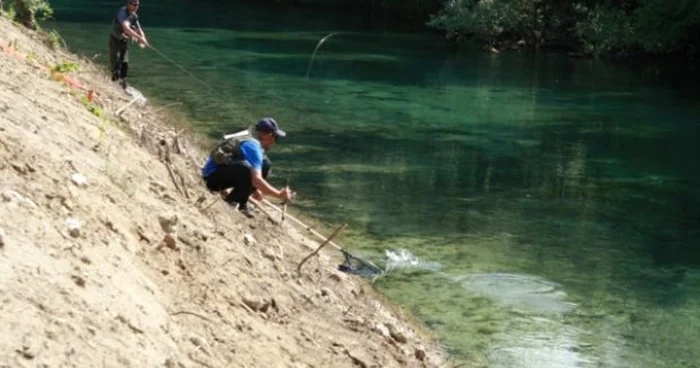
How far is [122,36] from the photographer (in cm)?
1944

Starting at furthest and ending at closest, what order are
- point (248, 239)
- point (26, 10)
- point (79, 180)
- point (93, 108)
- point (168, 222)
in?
point (26, 10), point (93, 108), point (248, 239), point (168, 222), point (79, 180)

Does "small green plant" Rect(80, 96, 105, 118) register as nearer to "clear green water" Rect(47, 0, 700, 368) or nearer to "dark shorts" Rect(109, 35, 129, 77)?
"clear green water" Rect(47, 0, 700, 368)

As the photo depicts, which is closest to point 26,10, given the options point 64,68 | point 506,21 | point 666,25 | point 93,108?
point 64,68

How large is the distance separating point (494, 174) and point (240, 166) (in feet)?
32.1

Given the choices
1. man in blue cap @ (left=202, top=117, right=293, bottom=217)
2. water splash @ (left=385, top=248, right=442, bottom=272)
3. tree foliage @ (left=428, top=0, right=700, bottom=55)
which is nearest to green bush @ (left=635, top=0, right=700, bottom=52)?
tree foliage @ (left=428, top=0, right=700, bottom=55)

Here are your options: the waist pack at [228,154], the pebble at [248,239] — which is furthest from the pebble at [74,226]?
the waist pack at [228,154]

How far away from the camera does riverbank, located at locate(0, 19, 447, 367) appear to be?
18.7ft

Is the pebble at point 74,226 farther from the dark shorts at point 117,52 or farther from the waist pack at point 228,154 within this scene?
the dark shorts at point 117,52

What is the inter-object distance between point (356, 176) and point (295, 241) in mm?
7339

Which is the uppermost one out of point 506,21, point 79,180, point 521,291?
point 79,180

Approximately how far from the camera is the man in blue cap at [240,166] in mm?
10875

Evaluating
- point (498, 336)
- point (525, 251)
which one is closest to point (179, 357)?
point (498, 336)

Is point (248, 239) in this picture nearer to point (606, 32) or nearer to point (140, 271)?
point (140, 271)

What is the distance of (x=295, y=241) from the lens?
11.7 m
